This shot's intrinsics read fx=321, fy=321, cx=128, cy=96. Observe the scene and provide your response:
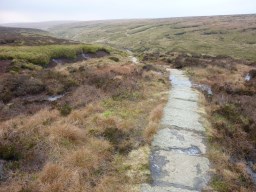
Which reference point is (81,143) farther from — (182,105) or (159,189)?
(182,105)

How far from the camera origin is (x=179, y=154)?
40.1 ft

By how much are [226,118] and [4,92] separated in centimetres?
1595

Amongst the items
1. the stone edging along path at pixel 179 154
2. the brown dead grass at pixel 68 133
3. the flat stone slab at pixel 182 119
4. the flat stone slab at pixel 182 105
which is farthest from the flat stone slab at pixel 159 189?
the flat stone slab at pixel 182 105

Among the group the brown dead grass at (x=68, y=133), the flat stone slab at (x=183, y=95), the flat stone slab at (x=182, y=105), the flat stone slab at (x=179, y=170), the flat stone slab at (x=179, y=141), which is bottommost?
the flat stone slab at (x=183, y=95)

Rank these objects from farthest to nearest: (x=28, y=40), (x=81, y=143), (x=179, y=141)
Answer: (x=28, y=40) → (x=179, y=141) → (x=81, y=143)

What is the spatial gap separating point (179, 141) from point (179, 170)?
270 centimetres

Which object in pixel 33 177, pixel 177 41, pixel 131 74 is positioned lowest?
pixel 177 41

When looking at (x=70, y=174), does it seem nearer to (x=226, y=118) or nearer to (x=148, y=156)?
(x=148, y=156)

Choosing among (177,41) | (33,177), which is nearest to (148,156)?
(33,177)

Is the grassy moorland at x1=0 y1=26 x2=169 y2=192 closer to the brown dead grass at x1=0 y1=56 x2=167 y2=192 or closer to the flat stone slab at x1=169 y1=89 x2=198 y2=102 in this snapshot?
the brown dead grass at x1=0 y1=56 x2=167 y2=192

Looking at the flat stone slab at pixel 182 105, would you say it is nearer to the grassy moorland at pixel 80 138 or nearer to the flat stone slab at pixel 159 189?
the grassy moorland at pixel 80 138

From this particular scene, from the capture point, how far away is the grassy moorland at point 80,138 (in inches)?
379

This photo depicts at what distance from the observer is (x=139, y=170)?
1085cm

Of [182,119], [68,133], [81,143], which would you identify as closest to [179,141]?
[182,119]
